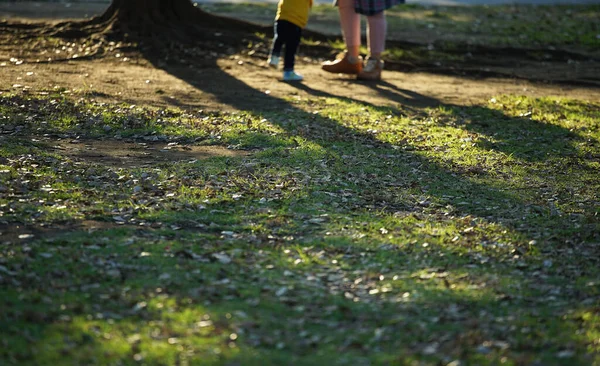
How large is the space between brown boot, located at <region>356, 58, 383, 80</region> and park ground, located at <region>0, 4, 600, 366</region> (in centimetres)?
16

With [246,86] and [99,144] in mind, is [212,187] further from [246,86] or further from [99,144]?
[246,86]

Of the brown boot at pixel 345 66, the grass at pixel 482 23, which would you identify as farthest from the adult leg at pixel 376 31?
the grass at pixel 482 23

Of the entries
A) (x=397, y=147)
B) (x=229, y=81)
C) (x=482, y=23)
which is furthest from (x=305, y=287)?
(x=482, y=23)

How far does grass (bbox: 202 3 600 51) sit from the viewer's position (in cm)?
1345

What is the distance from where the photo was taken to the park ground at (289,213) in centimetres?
439

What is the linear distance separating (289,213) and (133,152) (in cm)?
206

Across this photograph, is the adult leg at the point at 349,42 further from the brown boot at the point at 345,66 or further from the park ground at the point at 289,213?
the park ground at the point at 289,213

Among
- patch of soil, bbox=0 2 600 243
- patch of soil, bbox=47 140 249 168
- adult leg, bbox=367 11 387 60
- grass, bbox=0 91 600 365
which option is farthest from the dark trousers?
patch of soil, bbox=47 140 249 168

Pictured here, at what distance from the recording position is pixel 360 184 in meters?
6.99

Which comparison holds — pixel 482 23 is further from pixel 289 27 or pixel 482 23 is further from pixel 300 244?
pixel 300 244

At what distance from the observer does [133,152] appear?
25.3 ft

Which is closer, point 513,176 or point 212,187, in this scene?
point 212,187

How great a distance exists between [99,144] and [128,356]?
4132 millimetres

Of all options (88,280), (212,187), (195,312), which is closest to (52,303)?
(88,280)
